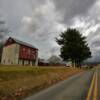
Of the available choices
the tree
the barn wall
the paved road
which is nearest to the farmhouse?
the barn wall

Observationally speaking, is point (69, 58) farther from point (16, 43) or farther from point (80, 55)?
point (16, 43)

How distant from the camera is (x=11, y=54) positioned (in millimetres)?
59562

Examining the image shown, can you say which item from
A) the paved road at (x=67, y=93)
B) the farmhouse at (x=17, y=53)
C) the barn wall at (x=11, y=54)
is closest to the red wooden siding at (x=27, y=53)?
the farmhouse at (x=17, y=53)

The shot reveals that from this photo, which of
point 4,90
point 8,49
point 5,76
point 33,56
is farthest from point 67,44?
point 4,90

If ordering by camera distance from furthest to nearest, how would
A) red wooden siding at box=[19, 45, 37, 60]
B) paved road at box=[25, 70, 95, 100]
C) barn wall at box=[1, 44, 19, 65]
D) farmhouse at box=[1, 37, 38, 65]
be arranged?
red wooden siding at box=[19, 45, 37, 60]
farmhouse at box=[1, 37, 38, 65]
barn wall at box=[1, 44, 19, 65]
paved road at box=[25, 70, 95, 100]

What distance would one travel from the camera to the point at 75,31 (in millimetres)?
61094

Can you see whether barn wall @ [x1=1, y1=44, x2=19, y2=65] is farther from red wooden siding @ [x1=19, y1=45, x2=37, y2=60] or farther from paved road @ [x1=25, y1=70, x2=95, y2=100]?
paved road @ [x1=25, y1=70, x2=95, y2=100]

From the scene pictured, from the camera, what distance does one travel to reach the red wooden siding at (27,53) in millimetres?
59834

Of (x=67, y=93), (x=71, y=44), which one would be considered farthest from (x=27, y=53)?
(x=67, y=93)

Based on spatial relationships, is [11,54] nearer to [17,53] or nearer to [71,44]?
[17,53]

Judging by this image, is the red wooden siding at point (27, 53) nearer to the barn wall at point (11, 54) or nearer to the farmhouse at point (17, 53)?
the farmhouse at point (17, 53)

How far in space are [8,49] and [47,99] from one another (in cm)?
5589

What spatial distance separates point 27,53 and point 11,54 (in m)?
6.50

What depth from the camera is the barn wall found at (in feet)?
189
